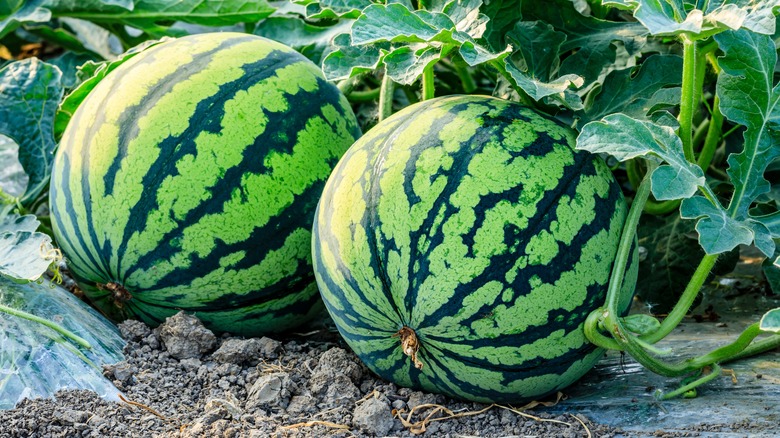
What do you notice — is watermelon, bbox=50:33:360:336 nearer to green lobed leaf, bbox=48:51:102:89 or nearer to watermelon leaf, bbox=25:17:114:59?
green lobed leaf, bbox=48:51:102:89

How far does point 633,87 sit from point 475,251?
26.7 inches

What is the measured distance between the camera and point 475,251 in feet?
6.48

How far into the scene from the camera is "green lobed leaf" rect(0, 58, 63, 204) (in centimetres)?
293

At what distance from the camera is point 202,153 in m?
2.35

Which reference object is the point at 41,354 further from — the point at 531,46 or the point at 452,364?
the point at 531,46

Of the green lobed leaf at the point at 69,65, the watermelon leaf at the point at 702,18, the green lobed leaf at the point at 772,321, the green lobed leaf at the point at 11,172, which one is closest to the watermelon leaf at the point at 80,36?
the green lobed leaf at the point at 69,65

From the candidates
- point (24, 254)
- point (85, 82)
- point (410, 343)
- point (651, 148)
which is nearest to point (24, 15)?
point (85, 82)

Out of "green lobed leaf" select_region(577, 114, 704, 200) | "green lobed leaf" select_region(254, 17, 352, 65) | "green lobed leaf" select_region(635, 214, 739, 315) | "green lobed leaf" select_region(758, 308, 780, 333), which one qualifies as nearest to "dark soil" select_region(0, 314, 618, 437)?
"green lobed leaf" select_region(758, 308, 780, 333)

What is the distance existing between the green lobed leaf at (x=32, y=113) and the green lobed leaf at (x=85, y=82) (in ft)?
0.17

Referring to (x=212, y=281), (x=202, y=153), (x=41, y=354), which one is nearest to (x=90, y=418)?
(x=41, y=354)

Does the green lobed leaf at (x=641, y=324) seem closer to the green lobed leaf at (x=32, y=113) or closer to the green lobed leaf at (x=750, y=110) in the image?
the green lobed leaf at (x=750, y=110)

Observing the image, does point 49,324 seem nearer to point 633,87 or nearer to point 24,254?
point 24,254

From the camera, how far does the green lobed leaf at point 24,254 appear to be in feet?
7.53

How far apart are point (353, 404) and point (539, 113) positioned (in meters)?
0.90
